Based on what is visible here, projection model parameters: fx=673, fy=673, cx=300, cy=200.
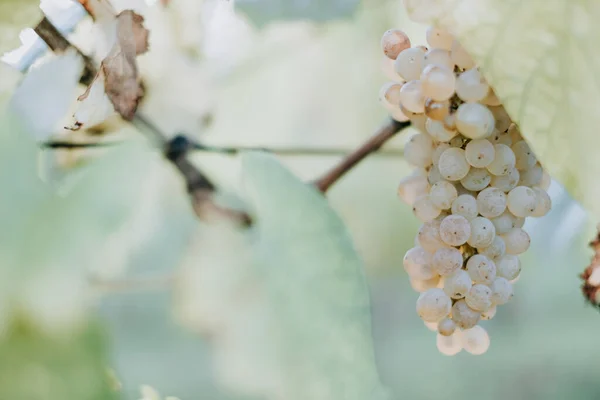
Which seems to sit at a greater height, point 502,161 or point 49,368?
point 502,161

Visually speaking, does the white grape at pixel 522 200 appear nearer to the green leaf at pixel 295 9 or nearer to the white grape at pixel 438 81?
the white grape at pixel 438 81

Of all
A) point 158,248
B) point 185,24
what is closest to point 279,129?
point 158,248

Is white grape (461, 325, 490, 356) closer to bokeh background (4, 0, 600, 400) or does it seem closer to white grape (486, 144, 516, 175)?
white grape (486, 144, 516, 175)

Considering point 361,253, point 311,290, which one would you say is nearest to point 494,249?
point 311,290

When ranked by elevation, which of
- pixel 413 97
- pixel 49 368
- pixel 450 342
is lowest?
pixel 49 368

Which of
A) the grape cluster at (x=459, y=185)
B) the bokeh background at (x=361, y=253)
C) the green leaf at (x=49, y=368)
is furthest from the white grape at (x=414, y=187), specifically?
the bokeh background at (x=361, y=253)

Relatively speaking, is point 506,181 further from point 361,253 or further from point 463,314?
point 361,253
